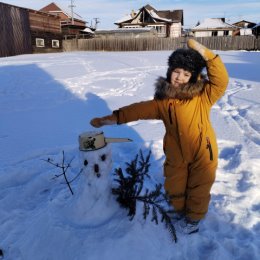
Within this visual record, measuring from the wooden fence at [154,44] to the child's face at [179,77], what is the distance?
2247 centimetres

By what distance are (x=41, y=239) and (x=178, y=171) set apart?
1072 mm

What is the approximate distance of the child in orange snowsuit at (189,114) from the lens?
1914 millimetres

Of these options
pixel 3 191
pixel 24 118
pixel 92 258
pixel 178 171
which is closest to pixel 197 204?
pixel 178 171

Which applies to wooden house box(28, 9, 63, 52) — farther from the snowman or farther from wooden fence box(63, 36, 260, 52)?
the snowman

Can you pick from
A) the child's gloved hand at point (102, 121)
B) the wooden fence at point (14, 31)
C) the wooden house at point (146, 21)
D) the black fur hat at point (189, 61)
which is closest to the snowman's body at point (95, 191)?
the child's gloved hand at point (102, 121)

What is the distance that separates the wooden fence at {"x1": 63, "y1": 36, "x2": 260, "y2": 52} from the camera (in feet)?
78.2

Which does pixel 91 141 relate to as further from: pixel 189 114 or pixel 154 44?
pixel 154 44

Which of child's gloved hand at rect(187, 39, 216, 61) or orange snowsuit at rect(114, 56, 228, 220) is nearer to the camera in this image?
child's gloved hand at rect(187, 39, 216, 61)

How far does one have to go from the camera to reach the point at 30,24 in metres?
21.8

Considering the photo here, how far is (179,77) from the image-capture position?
197cm

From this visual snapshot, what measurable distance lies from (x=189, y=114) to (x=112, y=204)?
0.85 metres

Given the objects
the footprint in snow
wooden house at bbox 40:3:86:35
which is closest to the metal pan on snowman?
the footprint in snow

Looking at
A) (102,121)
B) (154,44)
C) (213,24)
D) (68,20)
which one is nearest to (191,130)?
(102,121)

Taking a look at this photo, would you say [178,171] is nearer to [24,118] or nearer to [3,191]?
[3,191]
